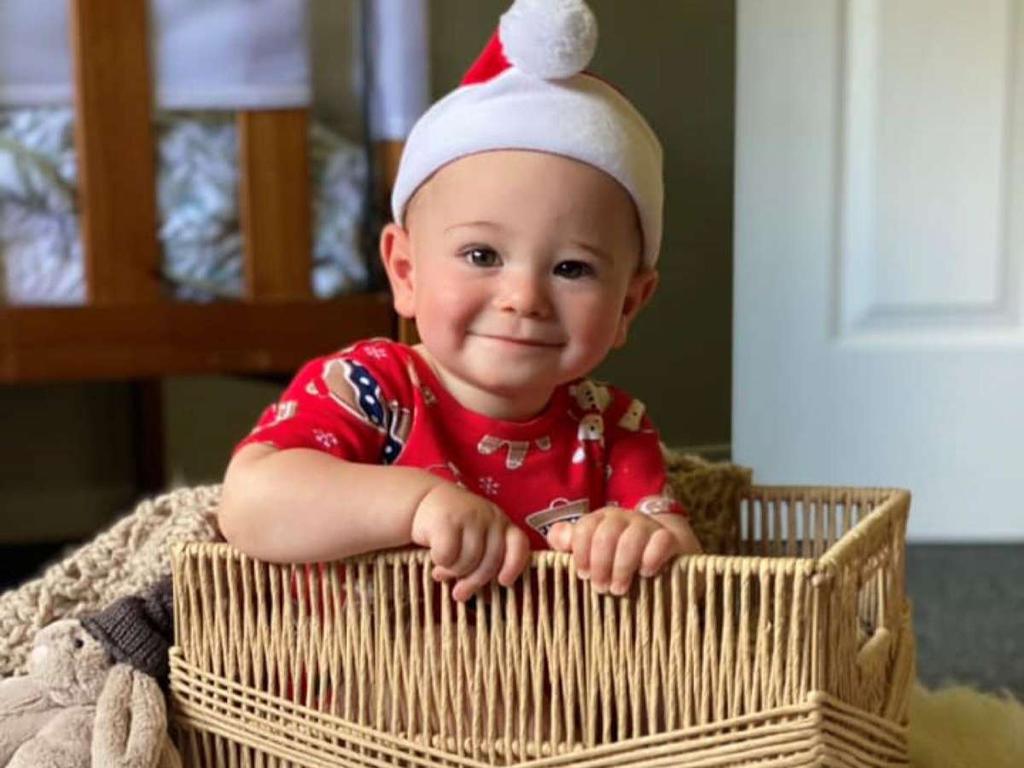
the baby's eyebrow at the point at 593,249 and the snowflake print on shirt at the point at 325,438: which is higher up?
the baby's eyebrow at the point at 593,249

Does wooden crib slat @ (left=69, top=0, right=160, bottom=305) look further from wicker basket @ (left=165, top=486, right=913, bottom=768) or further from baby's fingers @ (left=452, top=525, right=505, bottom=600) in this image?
baby's fingers @ (left=452, top=525, right=505, bottom=600)

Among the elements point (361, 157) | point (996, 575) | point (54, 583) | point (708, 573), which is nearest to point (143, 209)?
point (361, 157)

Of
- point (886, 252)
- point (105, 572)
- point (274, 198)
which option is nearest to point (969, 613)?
point (886, 252)

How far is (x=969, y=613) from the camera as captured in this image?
1438 millimetres

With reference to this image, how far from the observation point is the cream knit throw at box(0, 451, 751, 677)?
84 cm

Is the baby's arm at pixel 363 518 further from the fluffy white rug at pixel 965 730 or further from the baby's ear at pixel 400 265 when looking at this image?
the fluffy white rug at pixel 965 730

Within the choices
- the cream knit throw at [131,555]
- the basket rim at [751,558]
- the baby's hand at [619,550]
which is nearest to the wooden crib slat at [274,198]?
the cream knit throw at [131,555]

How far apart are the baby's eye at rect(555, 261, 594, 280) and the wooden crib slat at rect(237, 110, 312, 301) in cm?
58

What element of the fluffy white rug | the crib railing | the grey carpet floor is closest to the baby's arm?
the fluffy white rug

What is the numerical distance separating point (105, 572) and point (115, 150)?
0.50 m

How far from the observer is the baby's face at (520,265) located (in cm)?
73

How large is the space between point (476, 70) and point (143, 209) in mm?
555

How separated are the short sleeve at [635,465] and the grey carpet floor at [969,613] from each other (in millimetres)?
521

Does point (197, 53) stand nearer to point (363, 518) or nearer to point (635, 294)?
point (635, 294)
